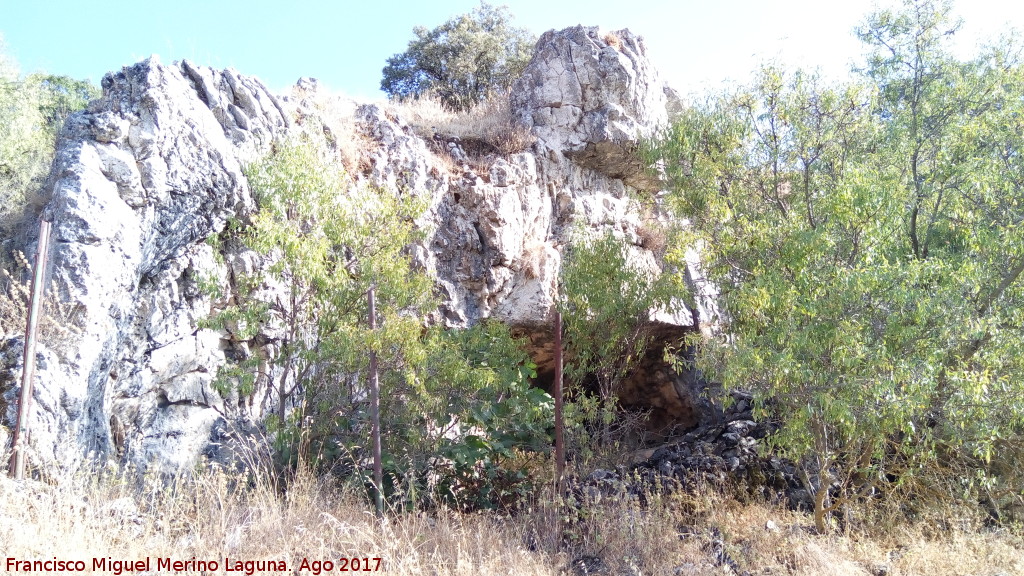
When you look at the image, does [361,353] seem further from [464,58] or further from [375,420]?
[464,58]

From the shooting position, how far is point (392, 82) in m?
25.5

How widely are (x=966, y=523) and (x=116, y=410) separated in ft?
27.8

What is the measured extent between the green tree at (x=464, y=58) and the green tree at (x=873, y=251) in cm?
1488

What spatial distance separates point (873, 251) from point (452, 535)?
4.50 m

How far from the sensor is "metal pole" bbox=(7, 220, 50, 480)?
505 centimetres

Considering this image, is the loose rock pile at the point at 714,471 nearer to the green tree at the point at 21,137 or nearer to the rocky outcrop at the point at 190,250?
the rocky outcrop at the point at 190,250

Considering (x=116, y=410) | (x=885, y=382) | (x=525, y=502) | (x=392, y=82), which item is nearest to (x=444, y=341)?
(x=525, y=502)

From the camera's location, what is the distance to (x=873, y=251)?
598 cm

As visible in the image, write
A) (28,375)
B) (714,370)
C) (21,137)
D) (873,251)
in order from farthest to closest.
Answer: (21,137), (714,370), (873,251), (28,375)

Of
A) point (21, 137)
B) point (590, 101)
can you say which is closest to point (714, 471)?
point (590, 101)

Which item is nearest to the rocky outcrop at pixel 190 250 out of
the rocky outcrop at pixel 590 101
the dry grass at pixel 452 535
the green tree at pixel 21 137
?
the dry grass at pixel 452 535

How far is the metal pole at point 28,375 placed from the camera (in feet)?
16.6

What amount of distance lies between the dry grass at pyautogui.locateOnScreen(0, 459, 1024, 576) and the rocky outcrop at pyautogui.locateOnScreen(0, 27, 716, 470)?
85 centimetres

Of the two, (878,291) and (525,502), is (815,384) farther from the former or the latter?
(525,502)
